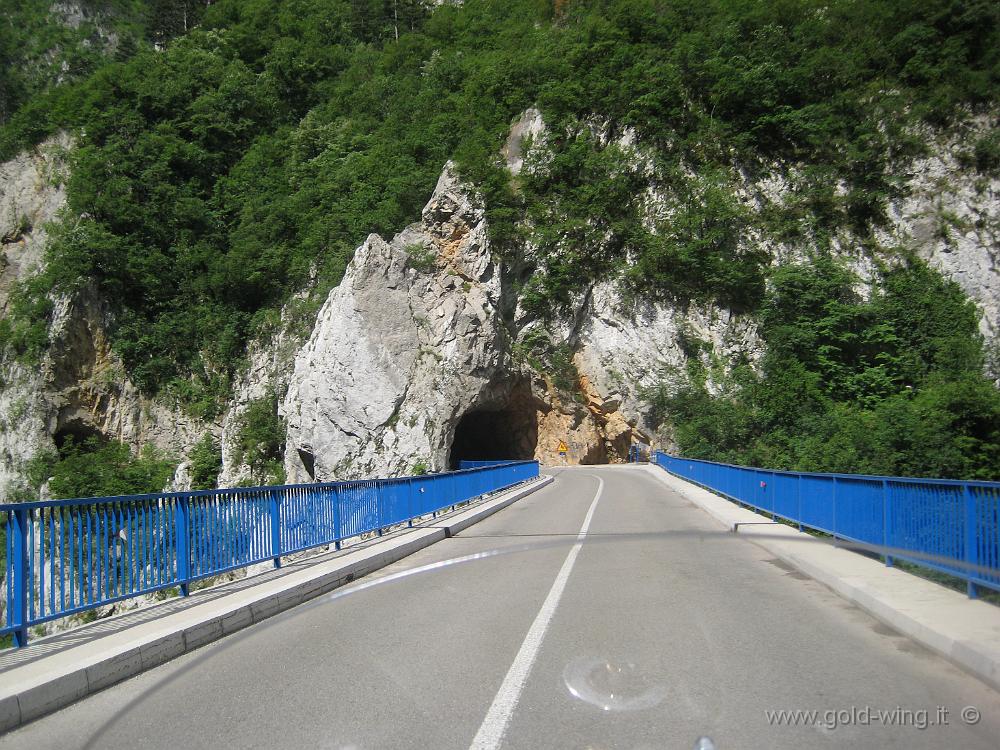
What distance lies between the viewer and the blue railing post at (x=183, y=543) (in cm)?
848

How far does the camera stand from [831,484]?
11734mm

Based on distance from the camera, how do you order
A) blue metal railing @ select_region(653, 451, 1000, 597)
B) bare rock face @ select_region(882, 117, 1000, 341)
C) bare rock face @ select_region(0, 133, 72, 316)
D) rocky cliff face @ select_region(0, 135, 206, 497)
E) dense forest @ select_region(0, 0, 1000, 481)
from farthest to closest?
bare rock face @ select_region(0, 133, 72, 316), bare rock face @ select_region(882, 117, 1000, 341), dense forest @ select_region(0, 0, 1000, 481), rocky cliff face @ select_region(0, 135, 206, 497), blue metal railing @ select_region(653, 451, 1000, 597)

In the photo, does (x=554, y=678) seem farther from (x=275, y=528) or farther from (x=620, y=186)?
(x=620, y=186)

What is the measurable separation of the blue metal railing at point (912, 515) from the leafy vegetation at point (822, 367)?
23059 millimetres

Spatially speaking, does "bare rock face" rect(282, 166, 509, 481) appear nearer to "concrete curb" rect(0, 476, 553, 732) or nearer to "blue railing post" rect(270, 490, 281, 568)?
"blue railing post" rect(270, 490, 281, 568)

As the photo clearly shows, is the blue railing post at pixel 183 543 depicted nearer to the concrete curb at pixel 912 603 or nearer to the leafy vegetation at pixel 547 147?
the concrete curb at pixel 912 603

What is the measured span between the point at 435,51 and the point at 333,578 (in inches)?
2468

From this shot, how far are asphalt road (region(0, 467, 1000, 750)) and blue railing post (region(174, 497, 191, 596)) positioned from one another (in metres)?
1.39

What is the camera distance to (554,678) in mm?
5340

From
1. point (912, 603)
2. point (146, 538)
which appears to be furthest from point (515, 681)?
point (146, 538)

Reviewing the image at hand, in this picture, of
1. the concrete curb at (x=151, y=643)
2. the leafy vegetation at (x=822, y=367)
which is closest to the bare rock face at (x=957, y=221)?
the leafy vegetation at (x=822, y=367)

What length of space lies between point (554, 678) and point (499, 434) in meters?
49.8

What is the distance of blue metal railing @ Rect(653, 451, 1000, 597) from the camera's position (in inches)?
278

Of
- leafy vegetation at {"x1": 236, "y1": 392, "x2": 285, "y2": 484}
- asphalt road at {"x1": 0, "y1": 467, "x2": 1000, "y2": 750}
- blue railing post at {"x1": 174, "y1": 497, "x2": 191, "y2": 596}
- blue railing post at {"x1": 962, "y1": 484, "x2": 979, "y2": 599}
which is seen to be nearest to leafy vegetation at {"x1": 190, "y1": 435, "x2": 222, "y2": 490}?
leafy vegetation at {"x1": 236, "y1": 392, "x2": 285, "y2": 484}
